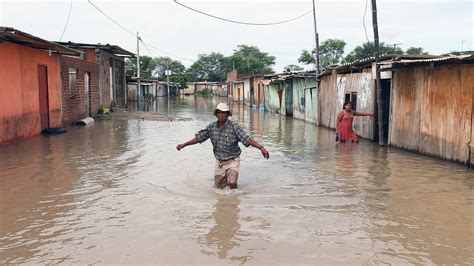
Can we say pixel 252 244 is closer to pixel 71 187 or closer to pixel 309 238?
pixel 309 238

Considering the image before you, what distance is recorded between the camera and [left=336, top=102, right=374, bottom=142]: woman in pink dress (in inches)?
477

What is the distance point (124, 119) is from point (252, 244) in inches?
693

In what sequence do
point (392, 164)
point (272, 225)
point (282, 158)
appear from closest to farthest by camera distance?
point (272, 225) → point (392, 164) → point (282, 158)

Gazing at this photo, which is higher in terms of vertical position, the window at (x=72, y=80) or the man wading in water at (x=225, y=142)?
the window at (x=72, y=80)

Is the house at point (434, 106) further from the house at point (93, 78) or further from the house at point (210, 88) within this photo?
the house at point (210, 88)

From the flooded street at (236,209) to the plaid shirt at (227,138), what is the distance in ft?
2.06

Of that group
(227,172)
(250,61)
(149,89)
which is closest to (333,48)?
(250,61)

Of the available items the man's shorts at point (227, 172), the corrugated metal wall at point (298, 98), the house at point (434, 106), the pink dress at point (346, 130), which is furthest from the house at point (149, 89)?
the man's shorts at point (227, 172)

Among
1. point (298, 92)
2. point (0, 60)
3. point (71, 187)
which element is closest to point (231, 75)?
point (298, 92)

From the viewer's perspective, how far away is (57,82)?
645 inches

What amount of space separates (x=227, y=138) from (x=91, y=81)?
54.0 feet

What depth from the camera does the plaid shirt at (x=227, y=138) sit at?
6816mm

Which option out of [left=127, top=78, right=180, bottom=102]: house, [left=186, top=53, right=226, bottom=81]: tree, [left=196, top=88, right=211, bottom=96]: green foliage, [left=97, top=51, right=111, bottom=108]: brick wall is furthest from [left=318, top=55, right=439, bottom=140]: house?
[left=186, top=53, right=226, bottom=81]: tree

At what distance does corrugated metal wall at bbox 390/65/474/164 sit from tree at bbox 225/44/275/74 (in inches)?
2223
